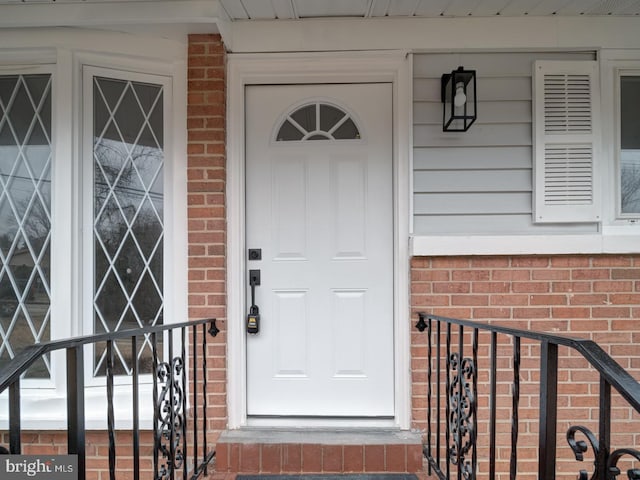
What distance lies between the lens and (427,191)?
2.25 metres

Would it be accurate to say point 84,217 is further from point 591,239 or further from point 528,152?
point 591,239

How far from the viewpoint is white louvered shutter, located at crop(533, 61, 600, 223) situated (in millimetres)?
2193

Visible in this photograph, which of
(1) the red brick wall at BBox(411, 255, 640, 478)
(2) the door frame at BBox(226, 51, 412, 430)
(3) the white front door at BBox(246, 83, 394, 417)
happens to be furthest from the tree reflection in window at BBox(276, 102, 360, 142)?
(1) the red brick wall at BBox(411, 255, 640, 478)

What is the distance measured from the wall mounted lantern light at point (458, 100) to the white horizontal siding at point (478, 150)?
5 centimetres

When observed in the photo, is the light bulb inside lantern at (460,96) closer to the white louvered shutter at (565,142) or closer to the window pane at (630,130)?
the white louvered shutter at (565,142)

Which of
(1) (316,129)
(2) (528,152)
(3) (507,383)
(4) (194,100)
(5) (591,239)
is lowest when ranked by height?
(3) (507,383)

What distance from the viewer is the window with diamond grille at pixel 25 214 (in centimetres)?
219

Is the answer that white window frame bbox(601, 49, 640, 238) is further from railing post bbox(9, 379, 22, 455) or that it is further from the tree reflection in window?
railing post bbox(9, 379, 22, 455)

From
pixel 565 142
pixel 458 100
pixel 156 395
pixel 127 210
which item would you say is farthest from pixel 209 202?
pixel 565 142

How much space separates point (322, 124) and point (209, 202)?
0.84m

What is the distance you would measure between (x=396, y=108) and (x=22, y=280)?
245cm

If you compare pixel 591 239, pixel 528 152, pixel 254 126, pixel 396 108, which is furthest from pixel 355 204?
pixel 591 239

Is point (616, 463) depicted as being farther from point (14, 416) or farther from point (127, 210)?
point (127, 210)

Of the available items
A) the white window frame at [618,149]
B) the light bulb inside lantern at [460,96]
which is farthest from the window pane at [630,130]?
the light bulb inside lantern at [460,96]
